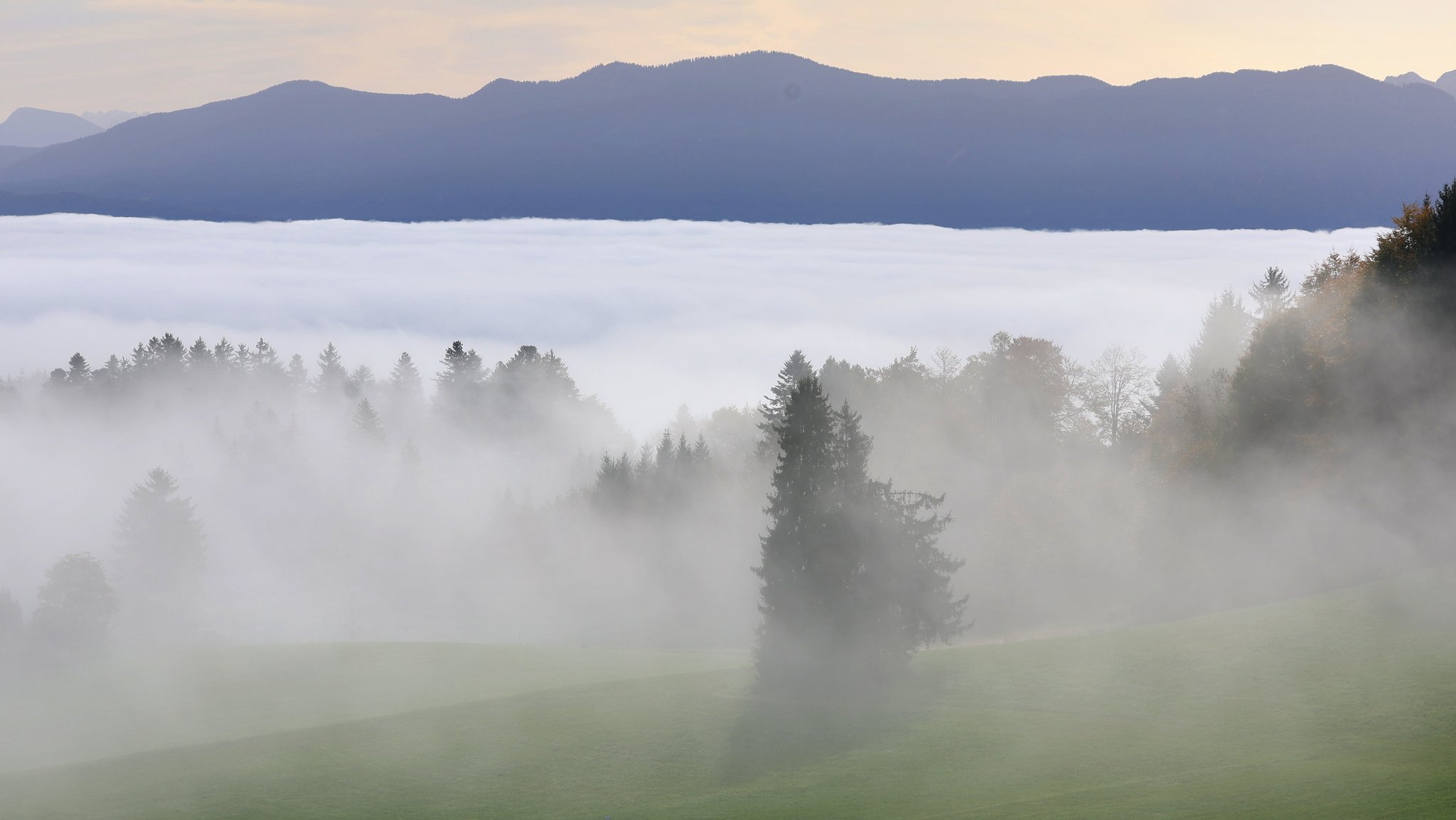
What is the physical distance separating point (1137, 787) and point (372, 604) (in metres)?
79.1

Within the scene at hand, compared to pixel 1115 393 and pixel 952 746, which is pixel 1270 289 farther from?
pixel 952 746

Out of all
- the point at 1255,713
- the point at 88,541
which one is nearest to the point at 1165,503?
the point at 1255,713

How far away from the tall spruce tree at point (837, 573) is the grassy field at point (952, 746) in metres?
1.88

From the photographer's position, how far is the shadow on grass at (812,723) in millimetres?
43656

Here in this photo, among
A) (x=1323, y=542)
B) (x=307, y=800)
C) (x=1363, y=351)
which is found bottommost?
(x=307, y=800)

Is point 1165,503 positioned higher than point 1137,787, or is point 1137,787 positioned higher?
point 1165,503

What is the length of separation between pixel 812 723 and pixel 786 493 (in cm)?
969

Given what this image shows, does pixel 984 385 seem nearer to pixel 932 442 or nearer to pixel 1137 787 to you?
pixel 932 442

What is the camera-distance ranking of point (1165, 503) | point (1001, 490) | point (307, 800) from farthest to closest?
point (1001, 490)
point (1165, 503)
point (307, 800)

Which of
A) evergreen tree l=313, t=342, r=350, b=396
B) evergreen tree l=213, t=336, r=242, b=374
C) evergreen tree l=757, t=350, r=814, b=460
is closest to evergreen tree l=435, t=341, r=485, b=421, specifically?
evergreen tree l=313, t=342, r=350, b=396

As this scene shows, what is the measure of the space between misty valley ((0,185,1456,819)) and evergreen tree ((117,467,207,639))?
291mm

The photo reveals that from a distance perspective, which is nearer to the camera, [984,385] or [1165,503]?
[1165,503]

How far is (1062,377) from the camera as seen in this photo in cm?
10744

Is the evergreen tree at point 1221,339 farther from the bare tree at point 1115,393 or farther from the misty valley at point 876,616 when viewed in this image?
the bare tree at point 1115,393
